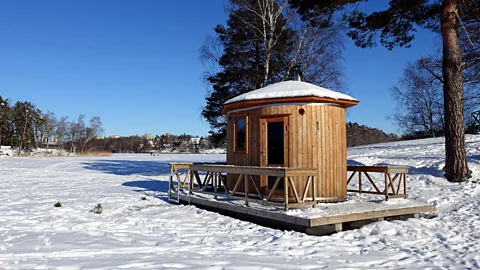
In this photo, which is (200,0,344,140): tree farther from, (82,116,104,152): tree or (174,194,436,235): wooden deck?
(82,116,104,152): tree

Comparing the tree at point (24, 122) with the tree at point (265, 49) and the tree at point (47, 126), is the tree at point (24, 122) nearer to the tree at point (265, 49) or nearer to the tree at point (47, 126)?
the tree at point (47, 126)

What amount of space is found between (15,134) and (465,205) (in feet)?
191

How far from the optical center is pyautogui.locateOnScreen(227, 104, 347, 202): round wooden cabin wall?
8250mm

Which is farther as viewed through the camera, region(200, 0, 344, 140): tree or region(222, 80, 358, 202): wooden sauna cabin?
region(200, 0, 344, 140): tree

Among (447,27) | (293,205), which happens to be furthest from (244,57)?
(293,205)

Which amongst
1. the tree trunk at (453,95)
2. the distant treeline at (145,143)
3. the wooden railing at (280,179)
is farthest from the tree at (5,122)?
the tree trunk at (453,95)

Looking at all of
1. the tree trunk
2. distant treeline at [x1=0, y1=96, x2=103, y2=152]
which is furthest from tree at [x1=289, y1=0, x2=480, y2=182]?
distant treeline at [x1=0, y1=96, x2=103, y2=152]

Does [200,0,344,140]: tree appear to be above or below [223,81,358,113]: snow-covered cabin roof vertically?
above

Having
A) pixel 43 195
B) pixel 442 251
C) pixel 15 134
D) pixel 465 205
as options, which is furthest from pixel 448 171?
pixel 15 134

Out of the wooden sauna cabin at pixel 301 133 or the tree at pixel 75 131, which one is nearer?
the wooden sauna cabin at pixel 301 133

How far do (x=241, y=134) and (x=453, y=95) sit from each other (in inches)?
262

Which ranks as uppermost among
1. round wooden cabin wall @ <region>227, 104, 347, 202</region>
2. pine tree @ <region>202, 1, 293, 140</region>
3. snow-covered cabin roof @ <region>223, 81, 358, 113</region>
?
pine tree @ <region>202, 1, 293, 140</region>

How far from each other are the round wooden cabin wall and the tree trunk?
15.1 feet

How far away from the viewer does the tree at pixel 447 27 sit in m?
11.2
